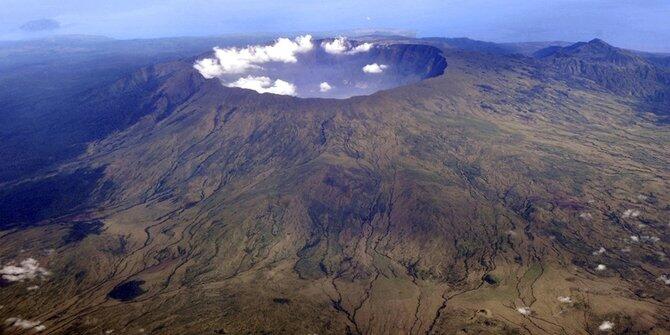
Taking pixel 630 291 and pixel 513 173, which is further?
pixel 513 173

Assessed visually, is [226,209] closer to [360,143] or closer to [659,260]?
[360,143]

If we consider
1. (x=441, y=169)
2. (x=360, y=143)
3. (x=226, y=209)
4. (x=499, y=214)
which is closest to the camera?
(x=499, y=214)

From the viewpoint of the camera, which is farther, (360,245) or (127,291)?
(360,245)

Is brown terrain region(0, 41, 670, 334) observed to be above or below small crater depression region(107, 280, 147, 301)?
above

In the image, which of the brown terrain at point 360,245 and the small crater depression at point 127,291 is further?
the small crater depression at point 127,291

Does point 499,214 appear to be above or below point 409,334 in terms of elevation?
above

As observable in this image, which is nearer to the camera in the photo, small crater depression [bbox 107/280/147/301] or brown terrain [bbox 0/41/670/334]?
brown terrain [bbox 0/41/670/334]

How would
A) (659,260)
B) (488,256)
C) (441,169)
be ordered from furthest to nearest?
1. (441,169)
2. (488,256)
3. (659,260)

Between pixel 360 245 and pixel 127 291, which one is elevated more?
pixel 360 245

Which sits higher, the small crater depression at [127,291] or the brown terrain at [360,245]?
the brown terrain at [360,245]

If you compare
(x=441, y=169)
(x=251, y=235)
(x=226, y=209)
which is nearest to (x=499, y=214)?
(x=441, y=169)

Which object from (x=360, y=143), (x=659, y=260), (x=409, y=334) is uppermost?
(x=360, y=143)
